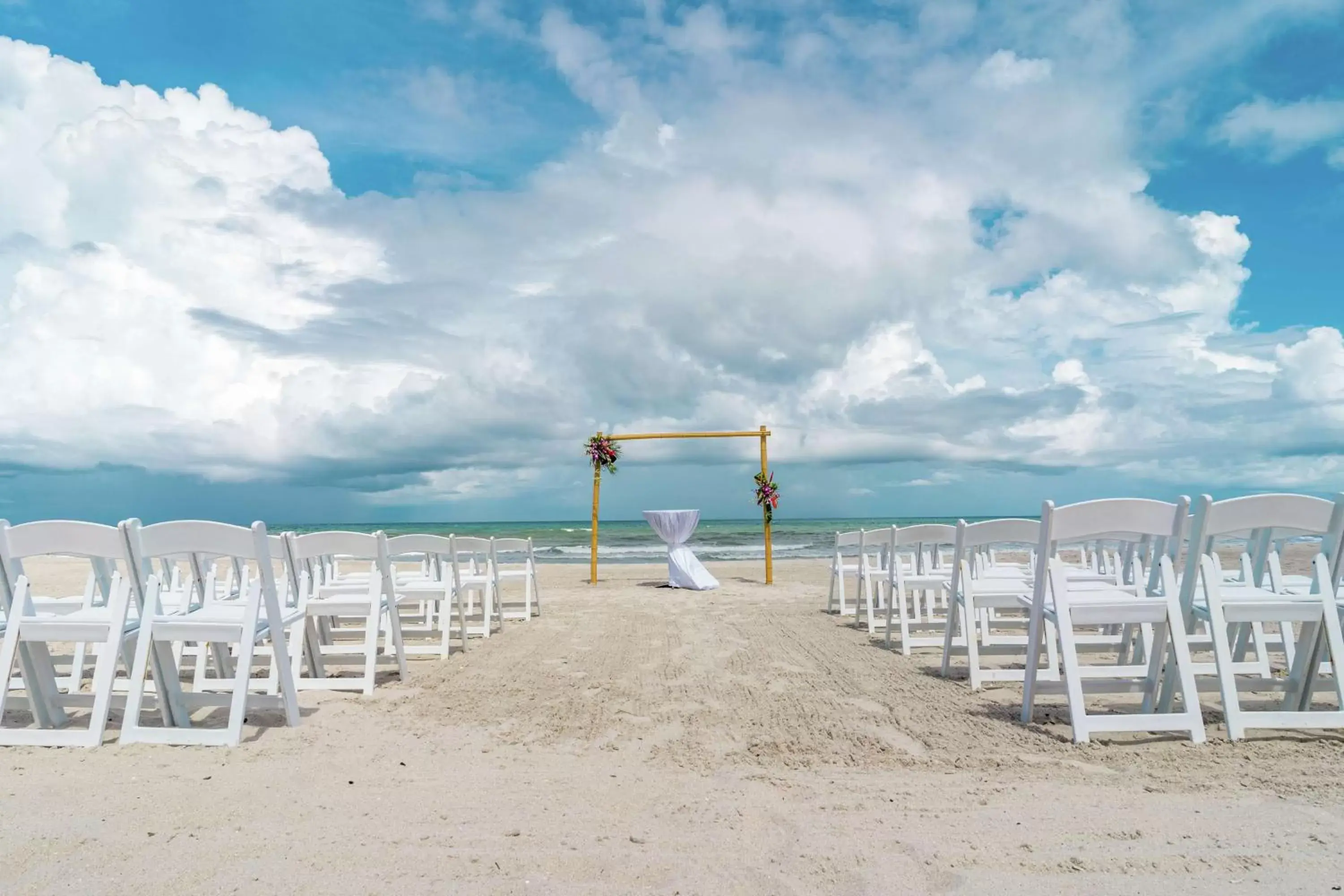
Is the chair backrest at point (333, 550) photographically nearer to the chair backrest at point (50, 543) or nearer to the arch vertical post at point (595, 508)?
the chair backrest at point (50, 543)

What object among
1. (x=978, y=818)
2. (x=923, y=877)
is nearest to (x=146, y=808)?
(x=923, y=877)

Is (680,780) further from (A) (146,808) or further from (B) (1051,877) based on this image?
(A) (146,808)

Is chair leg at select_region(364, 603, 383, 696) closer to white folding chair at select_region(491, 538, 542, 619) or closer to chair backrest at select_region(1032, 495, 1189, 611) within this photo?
Answer: white folding chair at select_region(491, 538, 542, 619)

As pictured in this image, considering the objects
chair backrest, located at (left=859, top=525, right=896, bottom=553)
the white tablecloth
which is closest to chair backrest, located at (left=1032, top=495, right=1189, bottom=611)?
chair backrest, located at (left=859, top=525, right=896, bottom=553)

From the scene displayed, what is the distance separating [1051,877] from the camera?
8.79 ft

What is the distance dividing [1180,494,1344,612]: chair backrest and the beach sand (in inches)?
35.9

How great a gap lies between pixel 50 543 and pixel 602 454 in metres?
12.2

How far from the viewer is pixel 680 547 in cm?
1487

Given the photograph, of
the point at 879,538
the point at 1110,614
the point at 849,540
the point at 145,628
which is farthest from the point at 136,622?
the point at 849,540

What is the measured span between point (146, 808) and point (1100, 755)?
409 cm

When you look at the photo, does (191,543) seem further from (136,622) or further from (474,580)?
(474,580)

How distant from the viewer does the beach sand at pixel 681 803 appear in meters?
2.73

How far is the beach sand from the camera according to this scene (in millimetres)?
2732

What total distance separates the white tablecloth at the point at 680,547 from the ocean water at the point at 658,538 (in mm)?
3309
